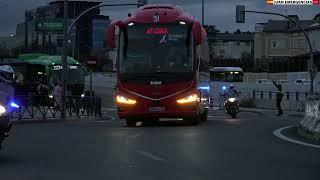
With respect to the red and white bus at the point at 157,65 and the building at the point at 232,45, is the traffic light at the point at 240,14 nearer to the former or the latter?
the red and white bus at the point at 157,65

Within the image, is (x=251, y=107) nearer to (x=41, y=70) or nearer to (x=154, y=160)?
(x=41, y=70)

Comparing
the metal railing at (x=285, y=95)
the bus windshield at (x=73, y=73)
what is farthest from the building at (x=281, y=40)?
the bus windshield at (x=73, y=73)

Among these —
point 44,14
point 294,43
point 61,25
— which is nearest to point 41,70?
point 61,25

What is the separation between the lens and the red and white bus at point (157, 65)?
24.1 m

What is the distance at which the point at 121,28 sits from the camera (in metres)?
24.5

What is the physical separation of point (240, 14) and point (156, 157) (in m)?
33.6

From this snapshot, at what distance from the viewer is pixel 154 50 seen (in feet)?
79.9

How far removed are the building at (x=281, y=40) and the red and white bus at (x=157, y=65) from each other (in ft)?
270

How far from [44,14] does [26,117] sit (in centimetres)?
7097

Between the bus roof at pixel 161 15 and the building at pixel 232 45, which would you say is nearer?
the bus roof at pixel 161 15

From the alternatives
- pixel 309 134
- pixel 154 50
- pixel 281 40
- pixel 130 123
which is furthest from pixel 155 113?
pixel 281 40

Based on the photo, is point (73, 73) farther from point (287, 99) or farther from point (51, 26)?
point (287, 99)

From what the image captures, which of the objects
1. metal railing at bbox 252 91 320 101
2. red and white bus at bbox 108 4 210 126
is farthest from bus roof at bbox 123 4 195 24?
metal railing at bbox 252 91 320 101

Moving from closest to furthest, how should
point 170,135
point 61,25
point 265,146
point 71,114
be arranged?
point 265,146 < point 170,135 < point 71,114 < point 61,25
